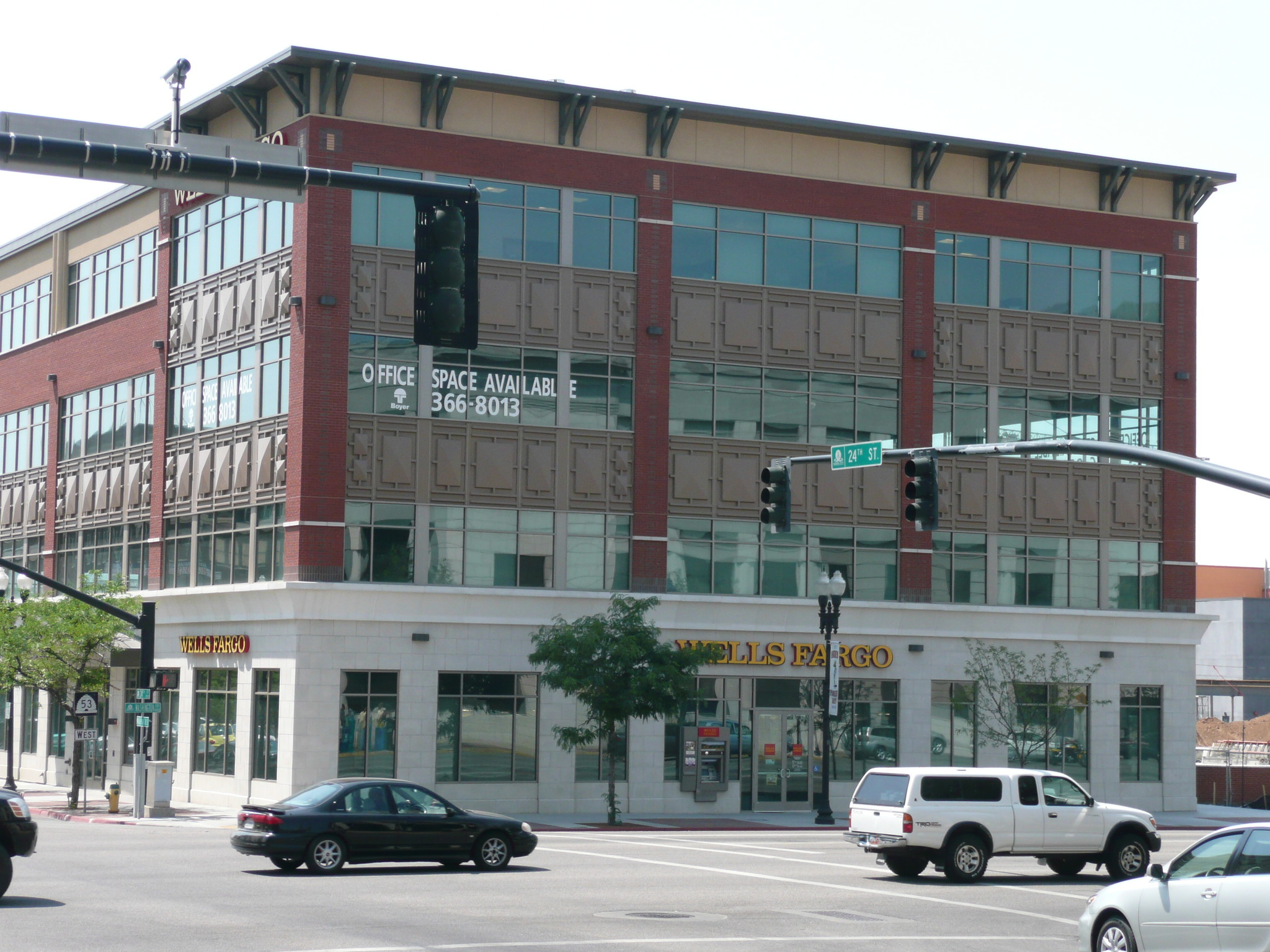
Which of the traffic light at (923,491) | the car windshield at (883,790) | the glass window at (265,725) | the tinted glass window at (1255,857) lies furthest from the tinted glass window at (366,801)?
the glass window at (265,725)

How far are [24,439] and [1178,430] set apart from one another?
127 ft

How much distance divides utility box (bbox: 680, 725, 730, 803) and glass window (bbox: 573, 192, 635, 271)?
1253 cm

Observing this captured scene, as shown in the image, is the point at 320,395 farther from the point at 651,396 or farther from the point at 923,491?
the point at 923,491

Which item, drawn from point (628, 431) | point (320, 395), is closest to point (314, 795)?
point (320, 395)

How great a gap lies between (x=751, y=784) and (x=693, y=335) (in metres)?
12.2

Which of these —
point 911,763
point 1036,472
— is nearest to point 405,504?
point 911,763

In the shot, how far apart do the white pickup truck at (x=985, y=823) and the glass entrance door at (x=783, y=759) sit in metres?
17.7

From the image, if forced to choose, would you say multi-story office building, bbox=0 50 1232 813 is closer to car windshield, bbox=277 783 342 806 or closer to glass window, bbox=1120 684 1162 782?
glass window, bbox=1120 684 1162 782

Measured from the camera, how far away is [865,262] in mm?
47656

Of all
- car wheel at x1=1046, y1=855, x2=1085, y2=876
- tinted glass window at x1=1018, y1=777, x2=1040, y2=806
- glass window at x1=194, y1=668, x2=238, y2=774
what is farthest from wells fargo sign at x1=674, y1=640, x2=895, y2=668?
tinted glass window at x1=1018, y1=777, x2=1040, y2=806

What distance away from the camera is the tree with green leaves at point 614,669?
3997 cm

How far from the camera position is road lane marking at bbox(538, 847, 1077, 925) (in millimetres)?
22688

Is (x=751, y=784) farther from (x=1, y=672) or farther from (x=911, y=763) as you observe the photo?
(x=1, y=672)

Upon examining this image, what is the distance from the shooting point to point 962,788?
27.0 metres
